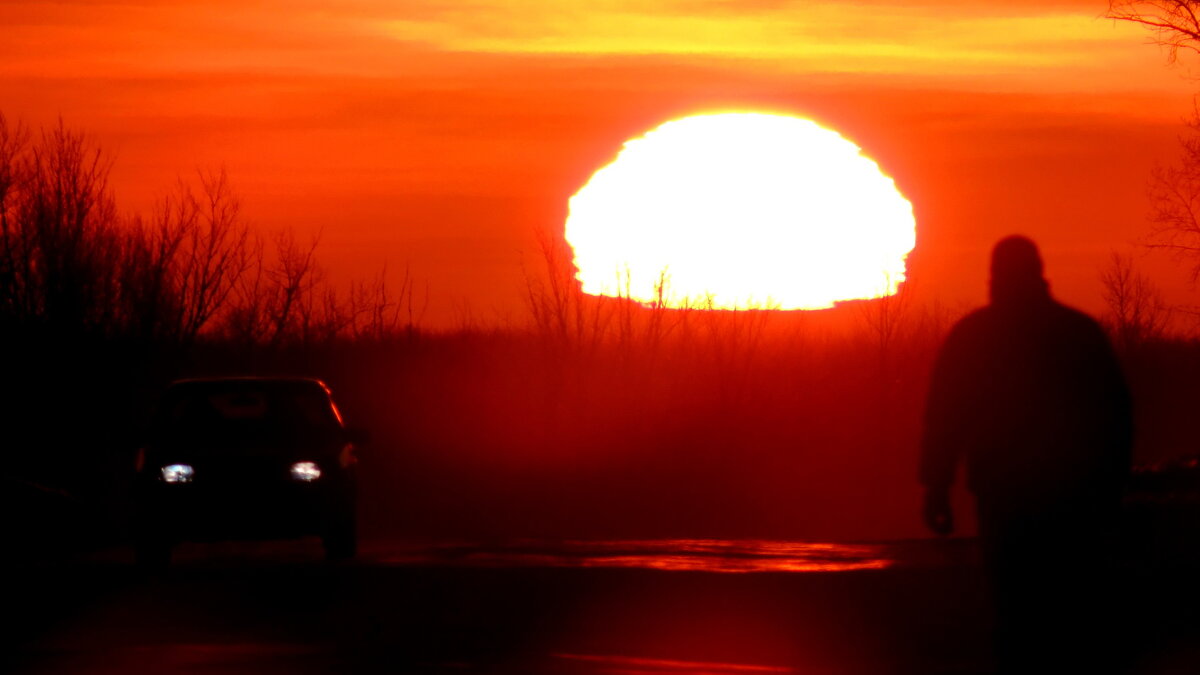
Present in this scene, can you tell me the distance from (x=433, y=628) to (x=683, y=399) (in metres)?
51.4

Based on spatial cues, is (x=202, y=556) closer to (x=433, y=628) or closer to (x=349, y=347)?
(x=433, y=628)

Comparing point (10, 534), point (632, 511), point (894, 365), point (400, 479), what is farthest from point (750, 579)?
point (894, 365)

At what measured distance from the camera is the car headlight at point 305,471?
59.6ft

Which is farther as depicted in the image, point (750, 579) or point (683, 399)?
point (683, 399)

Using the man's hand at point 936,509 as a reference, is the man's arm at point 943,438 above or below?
above

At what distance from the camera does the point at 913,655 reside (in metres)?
11.6

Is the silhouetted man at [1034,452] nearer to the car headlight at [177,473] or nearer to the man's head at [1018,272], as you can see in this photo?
the man's head at [1018,272]

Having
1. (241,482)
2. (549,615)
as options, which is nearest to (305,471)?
(241,482)

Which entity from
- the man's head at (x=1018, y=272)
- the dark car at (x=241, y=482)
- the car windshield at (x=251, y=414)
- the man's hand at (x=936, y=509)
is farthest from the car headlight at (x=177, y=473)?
the man's head at (x=1018, y=272)

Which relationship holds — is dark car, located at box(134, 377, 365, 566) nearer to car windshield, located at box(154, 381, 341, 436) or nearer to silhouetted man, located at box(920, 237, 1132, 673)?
car windshield, located at box(154, 381, 341, 436)

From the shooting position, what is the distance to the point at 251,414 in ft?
63.2

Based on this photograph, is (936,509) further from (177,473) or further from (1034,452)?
(177,473)

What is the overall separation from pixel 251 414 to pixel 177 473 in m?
1.25

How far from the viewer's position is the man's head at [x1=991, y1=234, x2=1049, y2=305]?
28.2 ft
